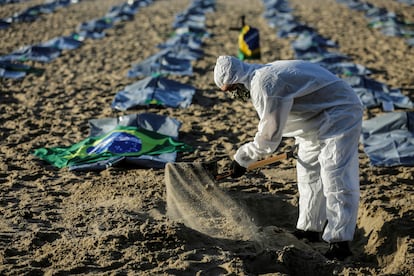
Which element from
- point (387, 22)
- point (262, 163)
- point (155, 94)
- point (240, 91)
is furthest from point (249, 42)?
point (240, 91)

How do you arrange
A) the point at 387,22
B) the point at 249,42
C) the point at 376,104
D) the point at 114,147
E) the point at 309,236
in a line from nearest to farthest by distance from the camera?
the point at 309,236, the point at 114,147, the point at 376,104, the point at 249,42, the point at 387,22

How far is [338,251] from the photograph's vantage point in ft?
13.8

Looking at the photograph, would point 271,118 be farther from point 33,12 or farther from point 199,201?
point 33,12

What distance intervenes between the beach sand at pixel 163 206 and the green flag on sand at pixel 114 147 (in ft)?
0.52

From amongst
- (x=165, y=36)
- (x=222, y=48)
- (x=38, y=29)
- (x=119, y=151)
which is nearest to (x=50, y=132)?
(x=119, y=151)

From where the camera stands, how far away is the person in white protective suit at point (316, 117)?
395 cm

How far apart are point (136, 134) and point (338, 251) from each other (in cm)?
316

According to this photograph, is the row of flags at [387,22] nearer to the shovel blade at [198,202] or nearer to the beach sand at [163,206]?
the beach sand at [163,206]

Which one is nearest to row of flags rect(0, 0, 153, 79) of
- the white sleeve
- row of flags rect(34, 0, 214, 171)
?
row of flags rect(34, 0, 214, 171)

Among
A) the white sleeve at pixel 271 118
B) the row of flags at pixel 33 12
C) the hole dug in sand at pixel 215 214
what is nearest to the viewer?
the white sleeve at pixel 271 118

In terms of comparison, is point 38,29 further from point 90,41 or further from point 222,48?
point 222,48

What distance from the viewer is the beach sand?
4.02 metres

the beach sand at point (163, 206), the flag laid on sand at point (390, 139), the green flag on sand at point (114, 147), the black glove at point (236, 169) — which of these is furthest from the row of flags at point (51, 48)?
the black glove at point (236, 169)

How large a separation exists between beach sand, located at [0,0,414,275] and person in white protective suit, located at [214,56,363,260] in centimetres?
35
